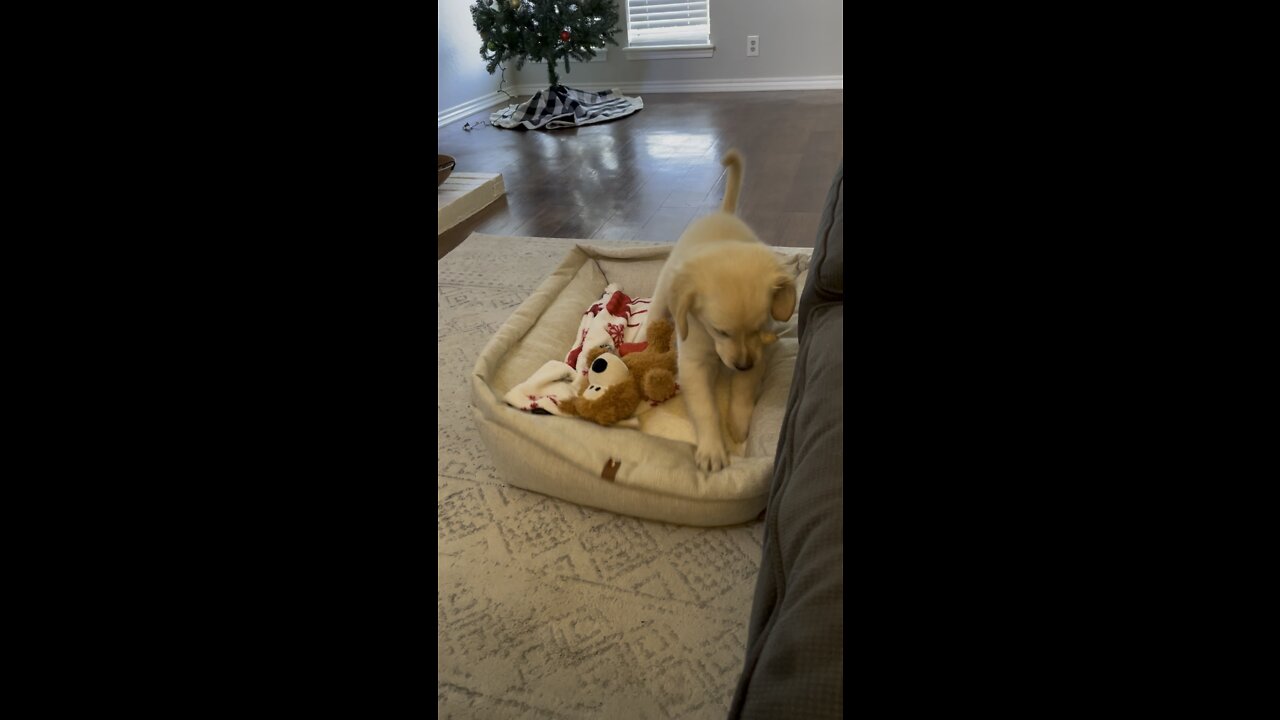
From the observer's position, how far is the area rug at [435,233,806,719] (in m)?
1.15

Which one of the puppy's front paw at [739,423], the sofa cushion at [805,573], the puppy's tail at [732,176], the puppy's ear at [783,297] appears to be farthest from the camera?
the puppy's tail at [732,176]

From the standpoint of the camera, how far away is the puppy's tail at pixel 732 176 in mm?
1970

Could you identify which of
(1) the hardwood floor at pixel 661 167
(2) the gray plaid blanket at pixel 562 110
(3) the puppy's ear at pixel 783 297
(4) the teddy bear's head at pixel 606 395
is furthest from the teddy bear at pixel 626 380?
(2) the gray plaid blanket at pixel 562 110

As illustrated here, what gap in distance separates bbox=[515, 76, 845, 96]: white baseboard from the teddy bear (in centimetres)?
402

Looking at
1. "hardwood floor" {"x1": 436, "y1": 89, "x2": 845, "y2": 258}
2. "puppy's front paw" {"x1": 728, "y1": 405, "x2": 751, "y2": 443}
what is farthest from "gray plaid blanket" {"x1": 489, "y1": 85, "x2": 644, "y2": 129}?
"puppy's front paw" {"x1": 728, "y1": 405, "x2": 751, "y2": 443}

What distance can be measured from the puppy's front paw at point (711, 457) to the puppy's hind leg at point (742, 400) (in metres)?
0.16

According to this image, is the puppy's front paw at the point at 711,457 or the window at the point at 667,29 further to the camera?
the window at the point at 667,29

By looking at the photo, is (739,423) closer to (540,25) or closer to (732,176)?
(732,176)

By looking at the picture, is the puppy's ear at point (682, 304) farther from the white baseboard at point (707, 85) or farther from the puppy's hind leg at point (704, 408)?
the white baseboard at point (707, 85)

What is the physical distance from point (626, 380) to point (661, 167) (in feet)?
7.70
